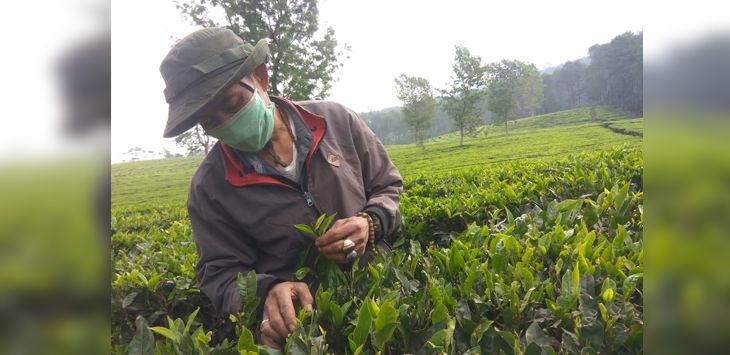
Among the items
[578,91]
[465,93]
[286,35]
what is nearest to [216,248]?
[286,35]

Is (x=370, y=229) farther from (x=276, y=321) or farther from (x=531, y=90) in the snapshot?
(x=531, y=90)

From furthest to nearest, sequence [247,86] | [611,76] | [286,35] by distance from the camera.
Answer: [611,76]
[286,35]
[247,86]

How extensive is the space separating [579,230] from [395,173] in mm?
861

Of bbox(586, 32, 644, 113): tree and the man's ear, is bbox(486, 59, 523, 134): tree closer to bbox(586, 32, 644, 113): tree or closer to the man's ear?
bbox(586, 32, 644, 113): tree

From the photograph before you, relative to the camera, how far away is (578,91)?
6506 cm

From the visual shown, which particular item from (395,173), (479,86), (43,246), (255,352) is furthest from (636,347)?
(479,86)

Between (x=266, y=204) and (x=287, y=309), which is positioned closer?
(x=287, y=309)

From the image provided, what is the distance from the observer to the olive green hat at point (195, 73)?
1.66 metres

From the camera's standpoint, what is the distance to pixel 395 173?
2156 mm

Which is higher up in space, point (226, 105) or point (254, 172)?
point (226, 105)

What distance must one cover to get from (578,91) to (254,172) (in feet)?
237

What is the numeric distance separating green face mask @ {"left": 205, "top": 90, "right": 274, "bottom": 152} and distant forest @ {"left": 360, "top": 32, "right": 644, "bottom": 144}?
1752 inches

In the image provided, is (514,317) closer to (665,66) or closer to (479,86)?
(665,66)

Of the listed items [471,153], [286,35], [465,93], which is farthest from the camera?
[465,93]
